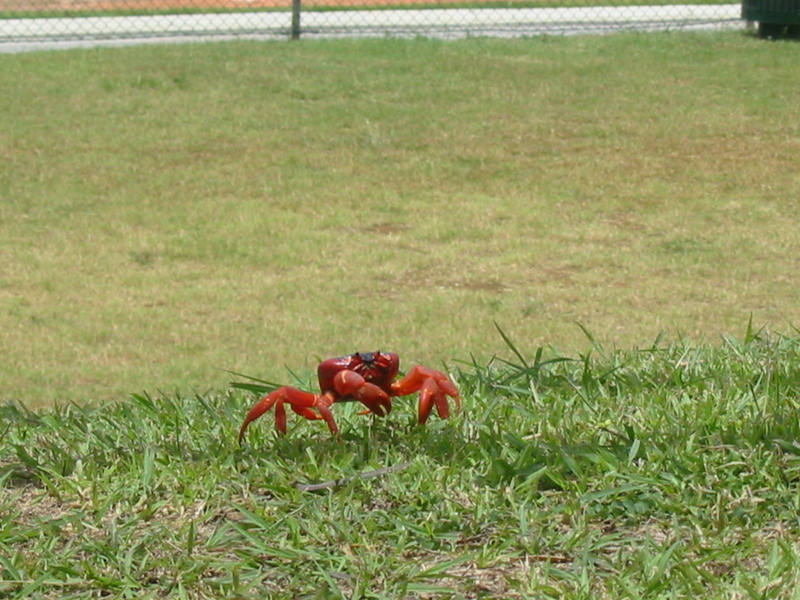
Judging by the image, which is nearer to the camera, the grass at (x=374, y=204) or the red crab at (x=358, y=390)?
the red crab at (x=358, y=390)

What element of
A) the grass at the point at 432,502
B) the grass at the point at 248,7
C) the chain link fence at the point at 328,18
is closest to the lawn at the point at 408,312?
the grass at the point at 432,502

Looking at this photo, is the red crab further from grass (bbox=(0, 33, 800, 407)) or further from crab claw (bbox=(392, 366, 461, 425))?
grass (bbox=(0, 33, 800, 407))

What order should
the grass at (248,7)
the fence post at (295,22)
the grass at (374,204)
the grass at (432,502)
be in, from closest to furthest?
the grass at (432,502)
the grass at (374,204)
the fence post at (295,22)
the grass at (248,7)

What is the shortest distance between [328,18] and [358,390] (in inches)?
486

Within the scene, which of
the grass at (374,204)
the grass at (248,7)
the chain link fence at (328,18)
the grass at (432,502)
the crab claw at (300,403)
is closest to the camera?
the grass at (432,502)

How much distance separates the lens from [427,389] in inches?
106

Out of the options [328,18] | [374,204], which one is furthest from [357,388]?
[328,18]

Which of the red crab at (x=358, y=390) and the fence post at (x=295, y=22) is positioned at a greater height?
the fence post at (x=295, y=22)

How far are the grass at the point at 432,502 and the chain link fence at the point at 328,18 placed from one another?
31.3ft

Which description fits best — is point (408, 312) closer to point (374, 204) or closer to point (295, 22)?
point (374, 204)

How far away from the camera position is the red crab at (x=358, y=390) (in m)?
2.62

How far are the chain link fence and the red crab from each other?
31.7 feet

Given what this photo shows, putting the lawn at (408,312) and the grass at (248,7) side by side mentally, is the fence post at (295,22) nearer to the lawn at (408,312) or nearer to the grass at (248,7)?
the lawn at (408,312)

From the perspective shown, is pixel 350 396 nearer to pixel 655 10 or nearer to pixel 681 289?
pixel 681 289
